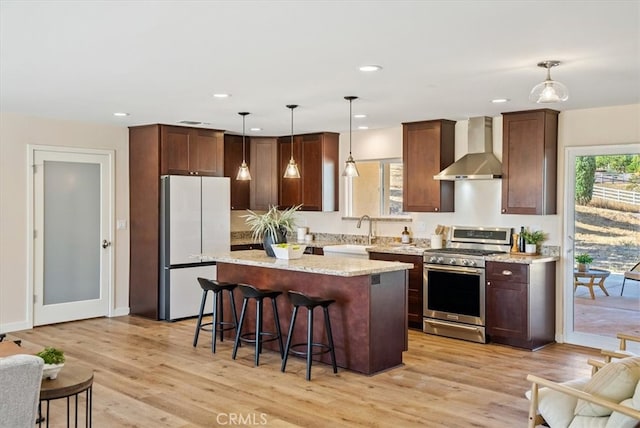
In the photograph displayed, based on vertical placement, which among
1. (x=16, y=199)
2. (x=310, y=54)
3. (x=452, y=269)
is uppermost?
(x=310, y=54)

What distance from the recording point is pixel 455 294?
21.1 feet

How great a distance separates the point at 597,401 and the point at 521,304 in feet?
10.5

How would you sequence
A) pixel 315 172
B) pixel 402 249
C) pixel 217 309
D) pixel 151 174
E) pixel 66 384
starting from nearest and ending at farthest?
pixel 66 384
pixel 217 309
pixel 402 249
pixel 151 174
pixel 315 172

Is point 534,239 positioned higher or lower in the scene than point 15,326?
higher

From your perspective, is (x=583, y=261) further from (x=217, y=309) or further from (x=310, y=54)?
(x=310, y=54)

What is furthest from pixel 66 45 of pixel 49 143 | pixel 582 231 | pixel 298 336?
Answer: pixel 582 231

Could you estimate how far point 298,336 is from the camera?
5586 mm

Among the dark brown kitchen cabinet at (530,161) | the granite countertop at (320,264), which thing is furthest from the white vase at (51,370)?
the dark brown kitchen cabinet at (530,161)

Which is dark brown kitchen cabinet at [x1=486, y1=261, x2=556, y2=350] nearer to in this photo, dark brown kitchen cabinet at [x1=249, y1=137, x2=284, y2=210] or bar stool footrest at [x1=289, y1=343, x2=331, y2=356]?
bar stool footrest at [x1=289, y1=343, x2=331, y2=356]

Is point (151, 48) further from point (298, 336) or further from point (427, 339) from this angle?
point (427, 339)

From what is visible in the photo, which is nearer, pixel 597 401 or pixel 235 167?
pixel 597 401

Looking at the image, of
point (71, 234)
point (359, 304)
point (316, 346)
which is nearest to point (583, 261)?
point (359, 304)

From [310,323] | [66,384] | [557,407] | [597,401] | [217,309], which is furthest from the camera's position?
[217,309]

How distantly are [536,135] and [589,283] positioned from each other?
5.28ft
